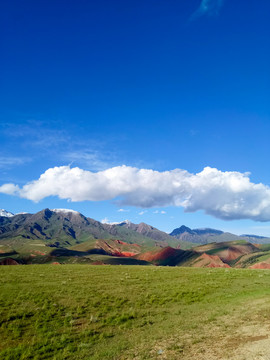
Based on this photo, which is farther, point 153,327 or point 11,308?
point 11,308

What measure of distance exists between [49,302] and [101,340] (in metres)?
11.4

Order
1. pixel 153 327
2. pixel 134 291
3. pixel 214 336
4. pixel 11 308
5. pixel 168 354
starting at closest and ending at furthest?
pixel 168 354 → pixel 214 336 → pixel 153 327 → pixel 11 308 → pixel 134 291

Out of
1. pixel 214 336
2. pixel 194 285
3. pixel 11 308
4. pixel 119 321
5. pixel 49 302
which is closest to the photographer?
pixel 214 336

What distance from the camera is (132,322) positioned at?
22016mm

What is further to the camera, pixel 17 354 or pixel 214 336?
pixel 214 336

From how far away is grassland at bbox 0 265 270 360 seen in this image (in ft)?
51.8

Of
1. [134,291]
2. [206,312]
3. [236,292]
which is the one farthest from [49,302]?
[236,292]

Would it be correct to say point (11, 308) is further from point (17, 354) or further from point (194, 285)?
point (194, 285)

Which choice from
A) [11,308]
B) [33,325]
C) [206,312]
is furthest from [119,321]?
[11,308]

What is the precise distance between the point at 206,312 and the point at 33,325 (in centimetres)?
1575

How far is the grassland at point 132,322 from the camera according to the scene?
15.8 metres

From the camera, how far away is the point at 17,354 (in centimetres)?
1566

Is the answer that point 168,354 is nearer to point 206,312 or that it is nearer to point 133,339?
point 133,339

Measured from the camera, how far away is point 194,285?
3816cm
